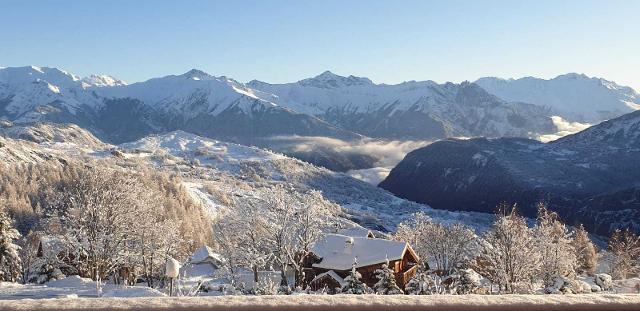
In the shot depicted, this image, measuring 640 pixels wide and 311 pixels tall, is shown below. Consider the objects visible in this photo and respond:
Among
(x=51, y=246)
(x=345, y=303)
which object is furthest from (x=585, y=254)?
(x=345, y=303)

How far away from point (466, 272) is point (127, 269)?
36.2m

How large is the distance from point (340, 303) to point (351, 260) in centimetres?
4475

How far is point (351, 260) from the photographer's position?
4978 centimetres

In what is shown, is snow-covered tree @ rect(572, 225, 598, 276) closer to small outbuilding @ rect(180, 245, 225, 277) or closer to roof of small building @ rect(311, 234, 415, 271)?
roof of small building @ rect(311, 234, 415, 271)

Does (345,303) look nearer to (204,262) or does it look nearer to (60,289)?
(60,289)

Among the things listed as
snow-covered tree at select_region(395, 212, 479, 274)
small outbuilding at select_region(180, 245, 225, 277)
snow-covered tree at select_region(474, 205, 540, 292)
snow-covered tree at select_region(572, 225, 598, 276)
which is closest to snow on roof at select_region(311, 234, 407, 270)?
snow-covered tree at select_region(474, 205, 540, 292)

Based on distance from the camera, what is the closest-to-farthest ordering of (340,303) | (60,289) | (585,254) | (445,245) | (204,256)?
(340,303) → (60,289) → (445,245) → (204,256) → (585,254)

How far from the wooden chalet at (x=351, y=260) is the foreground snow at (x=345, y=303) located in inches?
1685

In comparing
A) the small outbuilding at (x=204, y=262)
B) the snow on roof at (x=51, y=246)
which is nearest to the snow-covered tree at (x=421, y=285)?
the snow on roof at (x=51, y=246)

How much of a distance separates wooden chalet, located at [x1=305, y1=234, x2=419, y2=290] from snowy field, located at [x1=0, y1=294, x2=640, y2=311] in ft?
140

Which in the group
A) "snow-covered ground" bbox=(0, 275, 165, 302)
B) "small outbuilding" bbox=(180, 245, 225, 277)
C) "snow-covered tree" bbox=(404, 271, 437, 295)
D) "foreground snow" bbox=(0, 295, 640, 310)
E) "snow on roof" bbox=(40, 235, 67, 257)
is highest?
"foreground snow" bbox=(0, 295, 640, 310)

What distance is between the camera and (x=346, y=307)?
580 cm

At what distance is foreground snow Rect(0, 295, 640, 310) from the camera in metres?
5.71

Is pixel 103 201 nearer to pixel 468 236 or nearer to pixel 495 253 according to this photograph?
pixel 495 253
